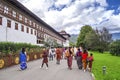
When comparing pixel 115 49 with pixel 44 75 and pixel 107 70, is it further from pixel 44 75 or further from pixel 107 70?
pixel 44 75

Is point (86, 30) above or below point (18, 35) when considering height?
above

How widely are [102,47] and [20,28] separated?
56.4 meters

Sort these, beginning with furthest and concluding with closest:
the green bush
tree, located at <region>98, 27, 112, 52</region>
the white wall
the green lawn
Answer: tree, located at <region>98, 27, 112, 52</region>
the green bush
the white wall
the green lawn

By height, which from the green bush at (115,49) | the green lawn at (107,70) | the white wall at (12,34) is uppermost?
the white wall at (12,34)

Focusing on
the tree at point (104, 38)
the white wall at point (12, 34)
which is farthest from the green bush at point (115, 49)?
the white wall at point (12, 34)

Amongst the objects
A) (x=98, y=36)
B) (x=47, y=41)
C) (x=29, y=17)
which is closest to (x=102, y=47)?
(x=98, y=36)

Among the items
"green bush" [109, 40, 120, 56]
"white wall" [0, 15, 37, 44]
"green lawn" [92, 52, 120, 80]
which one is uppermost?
"white wall" [0, 15, 37, 44]

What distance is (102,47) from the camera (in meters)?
95.9

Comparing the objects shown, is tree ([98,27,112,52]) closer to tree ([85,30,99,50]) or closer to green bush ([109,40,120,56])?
tree ([85,30,99,50])

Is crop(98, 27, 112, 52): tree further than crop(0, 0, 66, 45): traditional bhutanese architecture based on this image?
Yes

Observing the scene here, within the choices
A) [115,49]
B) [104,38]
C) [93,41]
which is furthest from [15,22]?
[104,38]

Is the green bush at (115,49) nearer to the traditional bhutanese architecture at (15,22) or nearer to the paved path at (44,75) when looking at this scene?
the traditional bhutanese architecture at (15,22)

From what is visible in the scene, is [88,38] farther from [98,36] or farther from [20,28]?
[20,28]

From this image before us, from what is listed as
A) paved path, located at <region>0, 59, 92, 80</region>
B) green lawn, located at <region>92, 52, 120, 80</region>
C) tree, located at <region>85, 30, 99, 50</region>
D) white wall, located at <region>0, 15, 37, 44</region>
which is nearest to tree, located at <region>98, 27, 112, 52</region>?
tree, located at <region>85, 30, 99, 50</region>
